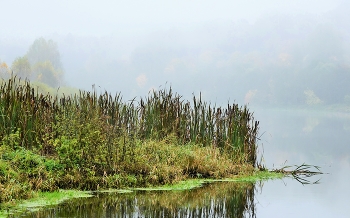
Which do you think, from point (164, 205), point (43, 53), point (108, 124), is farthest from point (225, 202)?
point (43, 53)

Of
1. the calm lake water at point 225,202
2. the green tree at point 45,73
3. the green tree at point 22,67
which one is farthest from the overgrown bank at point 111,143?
the green tree at point 45,73

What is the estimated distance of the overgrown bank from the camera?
9281 mm

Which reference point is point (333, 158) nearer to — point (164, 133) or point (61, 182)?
point (164, 133)

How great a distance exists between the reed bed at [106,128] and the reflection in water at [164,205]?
97 cm

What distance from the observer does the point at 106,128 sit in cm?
1021

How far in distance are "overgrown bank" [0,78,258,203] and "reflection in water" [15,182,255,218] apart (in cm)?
73

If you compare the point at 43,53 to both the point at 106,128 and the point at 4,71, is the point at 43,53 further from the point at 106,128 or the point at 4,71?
the point at 106,128

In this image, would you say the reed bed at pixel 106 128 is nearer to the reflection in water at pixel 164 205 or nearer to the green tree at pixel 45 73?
the reflection in water at pixel 164 205

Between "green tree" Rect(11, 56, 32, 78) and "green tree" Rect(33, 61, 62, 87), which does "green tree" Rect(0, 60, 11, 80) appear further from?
"green tree" Rect(33, 61, 62, 87)

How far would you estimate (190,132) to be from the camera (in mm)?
12867

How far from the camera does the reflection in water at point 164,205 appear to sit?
777 centimetres

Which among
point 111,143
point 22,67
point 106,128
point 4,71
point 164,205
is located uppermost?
point 22,67

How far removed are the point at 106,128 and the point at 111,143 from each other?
311 millimetres

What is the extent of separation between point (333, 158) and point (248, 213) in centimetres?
1541
